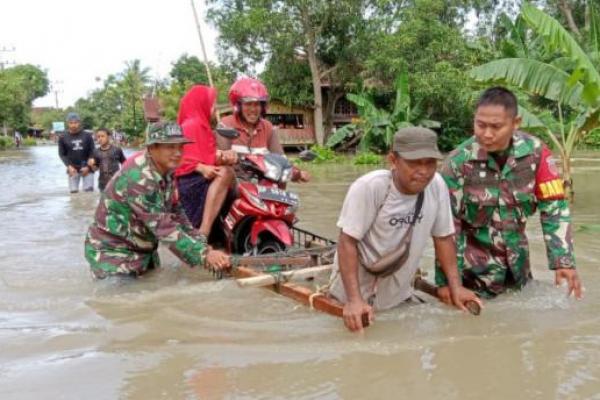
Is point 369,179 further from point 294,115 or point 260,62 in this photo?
point 294,115

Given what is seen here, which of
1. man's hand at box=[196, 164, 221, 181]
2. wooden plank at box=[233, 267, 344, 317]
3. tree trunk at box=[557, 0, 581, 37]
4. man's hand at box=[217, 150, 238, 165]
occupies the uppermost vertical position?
tree trunk at box=[557, 0, 581, 37]

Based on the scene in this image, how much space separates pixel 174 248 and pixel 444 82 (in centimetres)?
2162

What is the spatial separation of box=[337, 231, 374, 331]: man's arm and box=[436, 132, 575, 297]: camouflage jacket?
2.16 feet

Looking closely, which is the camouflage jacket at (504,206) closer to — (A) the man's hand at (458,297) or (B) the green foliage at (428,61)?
(A) the man's hand at (458,297)

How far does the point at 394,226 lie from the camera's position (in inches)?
133

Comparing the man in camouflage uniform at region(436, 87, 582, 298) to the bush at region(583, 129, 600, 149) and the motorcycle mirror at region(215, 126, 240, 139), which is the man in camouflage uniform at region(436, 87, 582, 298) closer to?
the motorcycle mirror at region(215, 126, 240, 139)

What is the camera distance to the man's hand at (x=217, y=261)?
14.1 ft

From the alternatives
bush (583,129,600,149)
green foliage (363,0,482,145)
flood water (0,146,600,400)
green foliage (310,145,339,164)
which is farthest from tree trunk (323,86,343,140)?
flood water (0,146,600,400)

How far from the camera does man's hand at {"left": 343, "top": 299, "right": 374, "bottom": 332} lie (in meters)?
3.32

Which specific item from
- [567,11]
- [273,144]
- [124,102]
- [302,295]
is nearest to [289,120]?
[567,11]

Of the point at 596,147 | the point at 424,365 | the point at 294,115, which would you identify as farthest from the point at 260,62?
the point at 424,365

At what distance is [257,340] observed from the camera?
358 centimetres

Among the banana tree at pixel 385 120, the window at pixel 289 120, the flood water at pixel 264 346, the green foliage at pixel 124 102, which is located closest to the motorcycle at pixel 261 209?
the flood water at pixel 264 346

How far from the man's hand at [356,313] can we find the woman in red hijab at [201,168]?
2.18 metres
